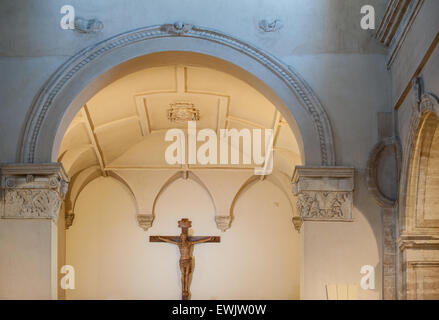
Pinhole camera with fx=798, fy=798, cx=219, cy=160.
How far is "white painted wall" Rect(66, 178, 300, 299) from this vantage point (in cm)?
1728

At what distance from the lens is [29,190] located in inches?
427

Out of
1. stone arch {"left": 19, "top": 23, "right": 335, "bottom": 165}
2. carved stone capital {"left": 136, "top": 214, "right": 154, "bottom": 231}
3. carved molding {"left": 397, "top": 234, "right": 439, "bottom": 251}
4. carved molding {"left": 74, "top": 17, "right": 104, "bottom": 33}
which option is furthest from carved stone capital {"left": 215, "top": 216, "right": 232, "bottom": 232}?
carved molding {"left": 397, "top": 234, "right": 439, "bottom": 251}

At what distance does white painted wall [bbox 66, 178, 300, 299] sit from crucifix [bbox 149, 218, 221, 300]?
0.18 meters

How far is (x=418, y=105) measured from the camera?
961cm

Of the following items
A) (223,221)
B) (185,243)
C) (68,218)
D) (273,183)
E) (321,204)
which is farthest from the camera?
(273,183)

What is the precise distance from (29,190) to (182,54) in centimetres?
291

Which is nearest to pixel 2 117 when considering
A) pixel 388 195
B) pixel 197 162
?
pixel 388 195

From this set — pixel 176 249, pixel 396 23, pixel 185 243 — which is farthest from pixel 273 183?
pixel 396 23

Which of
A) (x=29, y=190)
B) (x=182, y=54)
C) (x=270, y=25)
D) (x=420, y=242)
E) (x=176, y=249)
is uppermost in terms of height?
(x=270, y=25)

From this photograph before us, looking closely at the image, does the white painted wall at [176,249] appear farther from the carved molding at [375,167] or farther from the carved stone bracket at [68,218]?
the carved molding at [375,167]

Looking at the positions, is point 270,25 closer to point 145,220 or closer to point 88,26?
point 88,26

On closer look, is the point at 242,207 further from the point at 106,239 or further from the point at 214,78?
the point at 214,78

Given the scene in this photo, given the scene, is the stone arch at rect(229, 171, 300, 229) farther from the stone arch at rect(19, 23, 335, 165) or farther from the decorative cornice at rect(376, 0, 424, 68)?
the decorative cornice at rect(376, 0, 424, 68)

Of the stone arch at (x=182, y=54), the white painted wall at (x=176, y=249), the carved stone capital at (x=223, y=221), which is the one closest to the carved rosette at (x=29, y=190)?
the stone arch at (x=182, y=54)
